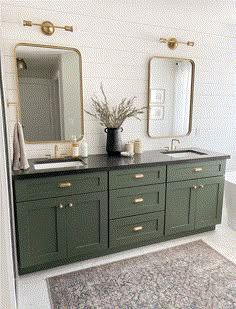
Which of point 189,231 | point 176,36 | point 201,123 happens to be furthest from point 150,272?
point 176,36

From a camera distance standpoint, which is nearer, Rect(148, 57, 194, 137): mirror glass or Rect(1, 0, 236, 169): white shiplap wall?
Rect(1, 0, 236, 169): white shiplap wall

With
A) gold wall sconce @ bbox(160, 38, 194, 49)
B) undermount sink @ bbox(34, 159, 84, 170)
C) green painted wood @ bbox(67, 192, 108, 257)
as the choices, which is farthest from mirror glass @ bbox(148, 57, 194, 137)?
green painted wood @ bbox(67, 192, 108, 257)

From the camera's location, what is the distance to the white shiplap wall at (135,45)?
7.36ft

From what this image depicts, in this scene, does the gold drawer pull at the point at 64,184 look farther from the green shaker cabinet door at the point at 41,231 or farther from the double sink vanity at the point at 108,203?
the green shaker cabinet door at the point at 41,231

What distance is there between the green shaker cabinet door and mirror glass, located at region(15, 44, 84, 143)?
0.73 metres

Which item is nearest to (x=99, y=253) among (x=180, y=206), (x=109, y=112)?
(x=180, y=206)

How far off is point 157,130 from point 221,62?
123cm

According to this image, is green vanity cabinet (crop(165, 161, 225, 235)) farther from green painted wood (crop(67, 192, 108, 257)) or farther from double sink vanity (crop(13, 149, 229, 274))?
green painted wood (crop(67, 192, 108, 257))

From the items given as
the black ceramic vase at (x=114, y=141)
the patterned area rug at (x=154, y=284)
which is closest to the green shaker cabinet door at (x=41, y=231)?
the patterned area rug at (x=154, y=284)

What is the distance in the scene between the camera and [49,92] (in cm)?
237

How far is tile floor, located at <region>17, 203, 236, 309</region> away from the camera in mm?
1812

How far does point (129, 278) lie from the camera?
204 cm

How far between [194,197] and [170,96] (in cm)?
121

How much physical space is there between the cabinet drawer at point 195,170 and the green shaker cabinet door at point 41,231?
43.1 inches
